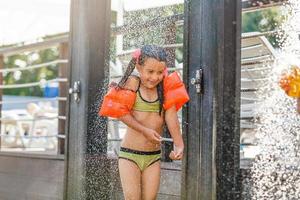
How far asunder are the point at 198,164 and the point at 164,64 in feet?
2.03

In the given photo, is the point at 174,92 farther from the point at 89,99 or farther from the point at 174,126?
the point at 89,99

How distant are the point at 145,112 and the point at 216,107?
423 mm

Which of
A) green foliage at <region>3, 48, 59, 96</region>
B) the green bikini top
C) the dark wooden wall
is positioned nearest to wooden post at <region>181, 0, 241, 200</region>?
the green bikini top

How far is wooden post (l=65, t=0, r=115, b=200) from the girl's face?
1175 mm

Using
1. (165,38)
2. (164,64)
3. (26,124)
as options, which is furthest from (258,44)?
(26,124)

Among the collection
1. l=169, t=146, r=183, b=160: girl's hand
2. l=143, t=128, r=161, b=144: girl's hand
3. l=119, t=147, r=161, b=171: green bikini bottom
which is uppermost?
l=143, t=128, r=161, b=144: girl's hand

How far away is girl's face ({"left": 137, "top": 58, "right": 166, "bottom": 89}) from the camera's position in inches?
137

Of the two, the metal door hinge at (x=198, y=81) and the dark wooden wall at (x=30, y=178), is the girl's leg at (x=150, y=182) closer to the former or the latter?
the metal door hinge at (x=198, y=81)

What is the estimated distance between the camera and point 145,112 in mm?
3576

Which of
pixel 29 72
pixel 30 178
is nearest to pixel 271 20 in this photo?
pixel 30 178

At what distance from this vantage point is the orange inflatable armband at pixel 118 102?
3.53 metres

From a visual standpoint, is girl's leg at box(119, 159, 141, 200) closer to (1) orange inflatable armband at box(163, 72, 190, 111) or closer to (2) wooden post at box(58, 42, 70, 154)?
(1) orange inflatable armband at box(163, 72, 190, 111)

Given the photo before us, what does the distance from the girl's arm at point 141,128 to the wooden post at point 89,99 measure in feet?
3.60

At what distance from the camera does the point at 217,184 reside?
3414mm
